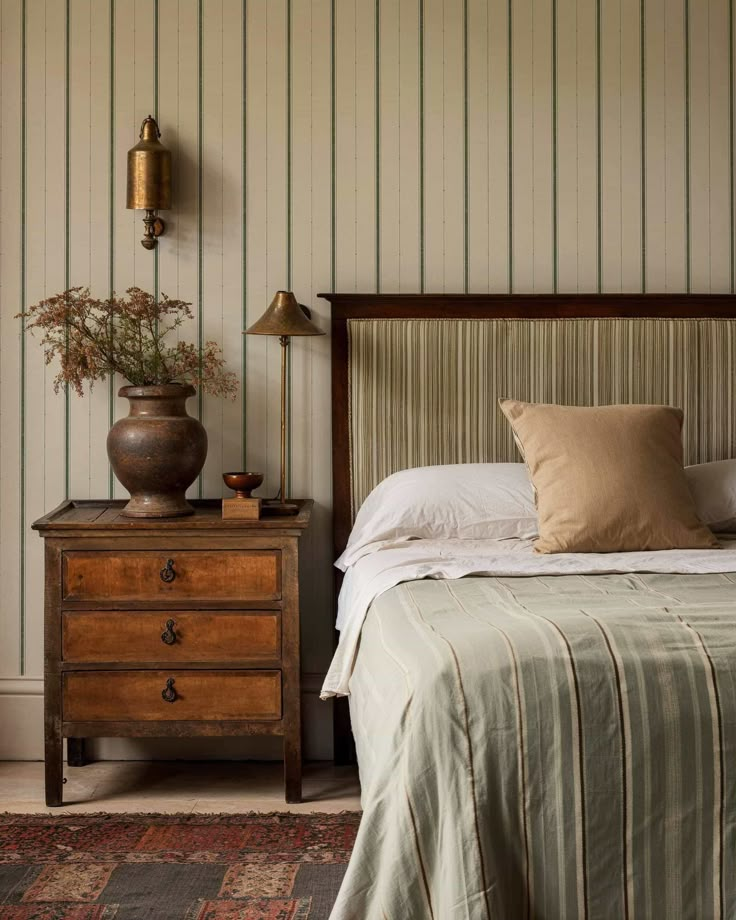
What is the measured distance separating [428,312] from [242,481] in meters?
0.79

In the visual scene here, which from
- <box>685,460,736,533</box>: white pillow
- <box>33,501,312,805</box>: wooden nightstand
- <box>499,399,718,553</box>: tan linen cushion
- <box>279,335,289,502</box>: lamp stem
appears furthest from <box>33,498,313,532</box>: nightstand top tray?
<box>685,460,736,533</box>: white pillow

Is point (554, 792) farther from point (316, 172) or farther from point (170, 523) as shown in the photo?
point (316, 172)

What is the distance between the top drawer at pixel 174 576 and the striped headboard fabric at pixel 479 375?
19.7 inches

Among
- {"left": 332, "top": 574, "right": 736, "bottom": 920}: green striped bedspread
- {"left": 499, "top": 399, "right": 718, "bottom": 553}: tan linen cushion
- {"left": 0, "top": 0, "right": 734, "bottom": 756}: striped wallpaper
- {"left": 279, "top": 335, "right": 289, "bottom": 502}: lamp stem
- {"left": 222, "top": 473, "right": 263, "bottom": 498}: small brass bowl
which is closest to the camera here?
{"left": 332, "top": 574, "right": 736, "bottom": 920}: green striped bedspread

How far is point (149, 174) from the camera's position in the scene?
295cm

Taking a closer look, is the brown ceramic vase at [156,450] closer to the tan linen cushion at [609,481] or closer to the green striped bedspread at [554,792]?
the tan linen cushion at [609,481]

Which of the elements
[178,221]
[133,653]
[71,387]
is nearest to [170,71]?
[178,221]

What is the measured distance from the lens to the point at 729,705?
1.49 metres

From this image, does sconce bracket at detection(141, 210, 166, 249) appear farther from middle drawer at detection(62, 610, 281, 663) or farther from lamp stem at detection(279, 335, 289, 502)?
middle drawer at detection(62, 610, 281, 663)

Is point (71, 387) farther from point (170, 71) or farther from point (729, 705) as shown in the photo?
point (729, 705)

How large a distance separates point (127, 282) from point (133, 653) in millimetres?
1165

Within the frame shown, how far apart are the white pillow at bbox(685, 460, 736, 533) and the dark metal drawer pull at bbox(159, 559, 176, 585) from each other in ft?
4.69

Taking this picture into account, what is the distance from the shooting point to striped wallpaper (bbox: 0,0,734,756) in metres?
3.05

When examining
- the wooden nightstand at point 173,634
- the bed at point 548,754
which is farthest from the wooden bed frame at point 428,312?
the bed at point 548,754
